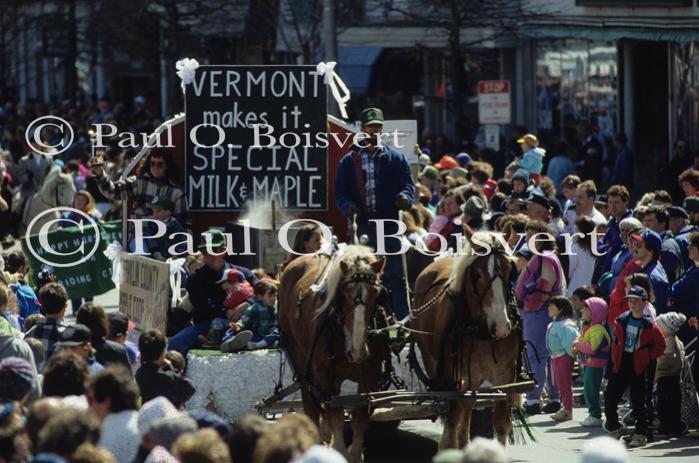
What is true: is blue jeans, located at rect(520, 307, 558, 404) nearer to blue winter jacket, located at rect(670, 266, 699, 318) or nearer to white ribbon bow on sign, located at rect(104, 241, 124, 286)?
blue winter jacket, located at rect(670, 266, 699, 318)

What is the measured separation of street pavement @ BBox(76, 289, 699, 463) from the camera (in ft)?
39.7

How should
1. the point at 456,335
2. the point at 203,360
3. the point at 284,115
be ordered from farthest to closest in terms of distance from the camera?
the point at 284,115
the point at 203,360
the point at 456,335

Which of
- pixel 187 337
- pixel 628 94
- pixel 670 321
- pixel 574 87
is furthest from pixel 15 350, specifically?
pixel 574 87

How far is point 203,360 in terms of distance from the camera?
11961 mm

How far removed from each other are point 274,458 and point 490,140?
824 inches

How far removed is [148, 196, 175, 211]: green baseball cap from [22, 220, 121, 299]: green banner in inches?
155

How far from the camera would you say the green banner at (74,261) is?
1919 cm

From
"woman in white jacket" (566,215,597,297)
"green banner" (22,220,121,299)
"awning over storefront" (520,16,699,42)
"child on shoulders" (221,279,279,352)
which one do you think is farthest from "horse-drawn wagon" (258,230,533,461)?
"awning over storefront" (520,16,699,42)

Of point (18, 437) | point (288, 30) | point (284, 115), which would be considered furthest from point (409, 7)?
point (18, 437)

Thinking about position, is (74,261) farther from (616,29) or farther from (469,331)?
(616,29)

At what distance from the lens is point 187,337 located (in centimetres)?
1276

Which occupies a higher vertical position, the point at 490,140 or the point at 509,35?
the point at 509,35

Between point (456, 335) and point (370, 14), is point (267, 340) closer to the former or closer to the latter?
point (456, 335)

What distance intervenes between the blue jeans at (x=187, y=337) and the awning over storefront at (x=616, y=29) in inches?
544
